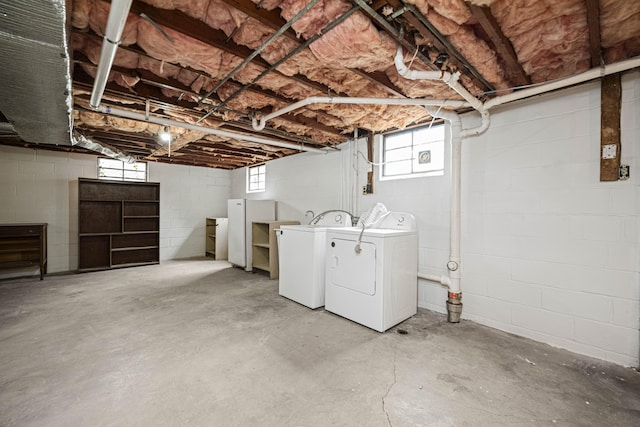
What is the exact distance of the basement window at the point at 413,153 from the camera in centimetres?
297

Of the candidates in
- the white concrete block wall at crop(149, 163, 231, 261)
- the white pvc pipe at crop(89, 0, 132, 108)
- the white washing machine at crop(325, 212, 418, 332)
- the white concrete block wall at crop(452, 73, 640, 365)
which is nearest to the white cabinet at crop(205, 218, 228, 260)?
the white concrete block wall at crop(149, 163, 231, 261)

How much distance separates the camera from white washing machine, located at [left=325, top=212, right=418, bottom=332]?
240 centimetres

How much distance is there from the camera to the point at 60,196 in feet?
15.3

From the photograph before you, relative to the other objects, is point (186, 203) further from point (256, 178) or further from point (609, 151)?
point (609, 151)

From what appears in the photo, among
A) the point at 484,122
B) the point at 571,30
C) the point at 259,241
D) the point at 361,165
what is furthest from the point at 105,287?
the point at 571,30

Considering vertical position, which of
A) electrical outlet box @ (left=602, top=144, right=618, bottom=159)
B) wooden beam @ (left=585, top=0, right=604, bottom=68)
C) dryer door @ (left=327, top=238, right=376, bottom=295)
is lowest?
dryer door @ (left=327, top=238, right=376, bottom=295)

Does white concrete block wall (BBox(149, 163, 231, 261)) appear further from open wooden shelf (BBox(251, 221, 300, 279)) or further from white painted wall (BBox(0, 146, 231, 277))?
open wooden shelf (BBox(251, 221, 300, 279))

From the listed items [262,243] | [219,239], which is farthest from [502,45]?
[219,239]

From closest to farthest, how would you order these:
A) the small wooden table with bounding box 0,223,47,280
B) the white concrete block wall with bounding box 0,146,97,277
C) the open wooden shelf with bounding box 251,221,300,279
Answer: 1. the small wooden table with bounding box 0,223,47,280
2. the white concrete block wall with bounding box 0,146,97,277
3. the open wooden shelf with bounding box 251,221,300,279

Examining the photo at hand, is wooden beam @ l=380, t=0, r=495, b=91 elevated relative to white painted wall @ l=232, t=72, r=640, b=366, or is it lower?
elevated

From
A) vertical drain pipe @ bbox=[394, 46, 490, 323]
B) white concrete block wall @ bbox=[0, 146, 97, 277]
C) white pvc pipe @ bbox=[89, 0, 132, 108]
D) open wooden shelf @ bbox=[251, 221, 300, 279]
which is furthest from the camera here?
open wooden shelf @ bbox=[251, 221, 300, 279]

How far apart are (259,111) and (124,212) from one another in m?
3.99

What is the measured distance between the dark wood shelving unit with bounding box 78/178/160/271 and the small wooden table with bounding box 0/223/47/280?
0.55 meters

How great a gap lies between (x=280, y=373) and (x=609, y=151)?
2842mm
